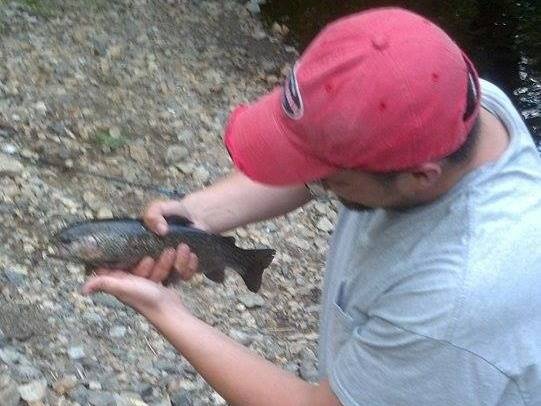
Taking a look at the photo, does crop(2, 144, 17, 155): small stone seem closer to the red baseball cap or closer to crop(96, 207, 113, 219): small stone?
crop(96, 207, 113, 219): small stone

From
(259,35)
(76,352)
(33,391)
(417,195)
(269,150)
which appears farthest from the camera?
(259,35)

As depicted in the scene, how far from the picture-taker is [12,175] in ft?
18.0

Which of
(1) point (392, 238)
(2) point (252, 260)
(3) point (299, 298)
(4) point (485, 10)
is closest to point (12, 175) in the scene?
(3) point (299, 298)

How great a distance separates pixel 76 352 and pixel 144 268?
1.61 meters

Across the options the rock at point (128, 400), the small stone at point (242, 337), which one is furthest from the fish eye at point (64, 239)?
the small stone at point (242, 337)

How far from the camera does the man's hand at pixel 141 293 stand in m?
2.77

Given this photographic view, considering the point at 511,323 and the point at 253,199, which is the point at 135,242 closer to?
the point at 253,199

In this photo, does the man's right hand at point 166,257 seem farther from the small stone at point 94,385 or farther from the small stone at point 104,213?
the small stone at point 104,213

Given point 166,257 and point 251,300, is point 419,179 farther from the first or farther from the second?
point 251,300

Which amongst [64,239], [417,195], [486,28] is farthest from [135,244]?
[486,28]

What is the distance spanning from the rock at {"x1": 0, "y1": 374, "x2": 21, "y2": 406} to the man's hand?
129 cm

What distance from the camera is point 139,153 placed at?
635cm

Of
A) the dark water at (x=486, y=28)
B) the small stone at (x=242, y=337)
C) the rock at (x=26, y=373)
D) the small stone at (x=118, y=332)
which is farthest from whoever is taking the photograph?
the dark water at (x=486, y=28)

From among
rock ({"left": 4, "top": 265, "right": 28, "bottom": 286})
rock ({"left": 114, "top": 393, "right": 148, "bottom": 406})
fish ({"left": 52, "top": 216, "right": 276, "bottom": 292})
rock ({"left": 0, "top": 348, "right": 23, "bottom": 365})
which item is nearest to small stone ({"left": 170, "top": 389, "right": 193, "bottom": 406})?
rock ({"left": 114, "top": 393, "right": 148, "bottom": 406})
